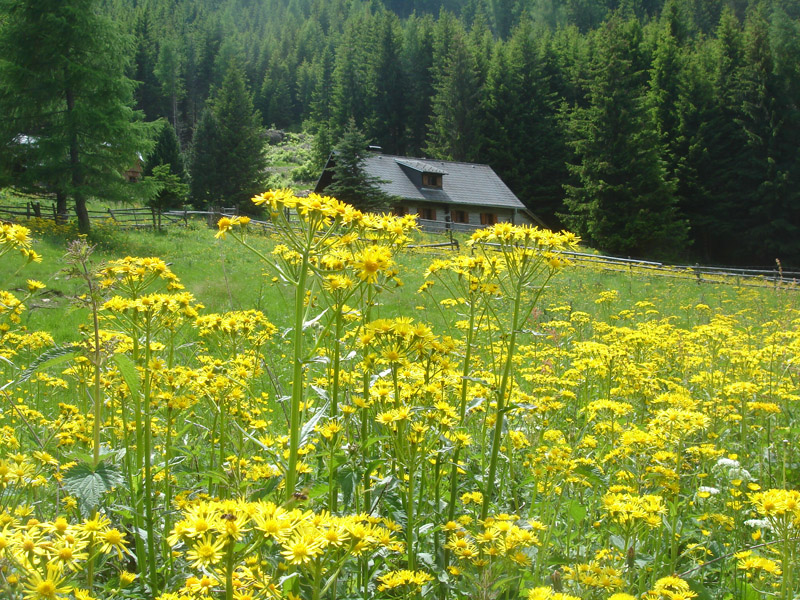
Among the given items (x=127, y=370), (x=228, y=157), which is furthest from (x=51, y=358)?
(x=228, y=157)

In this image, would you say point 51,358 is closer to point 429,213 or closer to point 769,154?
point 429,213

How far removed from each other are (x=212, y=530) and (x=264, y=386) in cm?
384

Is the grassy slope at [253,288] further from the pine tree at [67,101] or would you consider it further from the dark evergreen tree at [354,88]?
the dark evergreen tree at [354,88]

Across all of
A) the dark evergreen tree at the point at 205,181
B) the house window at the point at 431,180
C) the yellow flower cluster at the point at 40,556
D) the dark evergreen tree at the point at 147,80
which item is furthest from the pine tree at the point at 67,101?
the dark evergreen tree at the point at 147,80

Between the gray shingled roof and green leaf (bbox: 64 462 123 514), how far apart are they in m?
34.3

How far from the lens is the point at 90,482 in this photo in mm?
1692

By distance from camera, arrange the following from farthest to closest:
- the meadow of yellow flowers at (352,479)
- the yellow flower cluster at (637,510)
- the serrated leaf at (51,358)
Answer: the yellow flower cluster at (637,510) → the serrated leaf at (51,358) → the meadow of yellow flowers at (352,479)

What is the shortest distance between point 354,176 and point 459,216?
427 inches

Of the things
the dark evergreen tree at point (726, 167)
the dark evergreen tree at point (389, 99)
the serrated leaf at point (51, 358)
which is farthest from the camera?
the dark evergreen tree at point (389, 99)

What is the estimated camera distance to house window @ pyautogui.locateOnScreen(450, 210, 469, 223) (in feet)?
125

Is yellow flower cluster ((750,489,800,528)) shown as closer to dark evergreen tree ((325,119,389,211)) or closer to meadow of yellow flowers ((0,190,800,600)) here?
meadow of yellow flowers ((0,190,800,600))

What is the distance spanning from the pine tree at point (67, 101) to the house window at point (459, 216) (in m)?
22.9

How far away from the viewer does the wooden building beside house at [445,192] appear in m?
36.9

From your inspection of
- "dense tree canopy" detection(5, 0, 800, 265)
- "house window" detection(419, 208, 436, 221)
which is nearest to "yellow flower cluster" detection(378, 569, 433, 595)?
"dense tree canopy" detection(5, 0, 800, 265)
